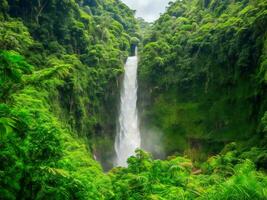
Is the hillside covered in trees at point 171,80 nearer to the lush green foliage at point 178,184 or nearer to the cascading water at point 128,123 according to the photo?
the cascading water at point 128,123

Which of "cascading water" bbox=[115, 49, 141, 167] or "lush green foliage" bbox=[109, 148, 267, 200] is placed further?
"cascading water" bbox=[115, 49, 141, 167]

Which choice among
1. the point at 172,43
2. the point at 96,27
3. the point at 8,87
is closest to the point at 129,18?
the point at 96,27

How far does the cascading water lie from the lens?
41.8m

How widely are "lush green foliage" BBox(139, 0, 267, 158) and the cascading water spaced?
1.88 m

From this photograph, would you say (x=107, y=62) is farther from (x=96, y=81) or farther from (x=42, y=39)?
(x=42, y=39)

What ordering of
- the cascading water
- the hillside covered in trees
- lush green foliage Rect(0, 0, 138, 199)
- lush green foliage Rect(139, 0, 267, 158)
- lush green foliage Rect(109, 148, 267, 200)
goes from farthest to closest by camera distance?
the cascading water < lush green foliage Rect(139, 0, 267, 158) < the hillside covered in trees < lush green foliage Rect(0, 0, 138, 199) < lush green foliage Rect(109, 148, 267, 200)

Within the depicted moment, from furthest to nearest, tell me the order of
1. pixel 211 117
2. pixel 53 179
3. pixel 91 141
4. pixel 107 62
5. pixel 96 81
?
pixel 107 62
pixel 96 81
pixel 91 141
pixel 211 117
pixel 53 179

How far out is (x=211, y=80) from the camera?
123 feet

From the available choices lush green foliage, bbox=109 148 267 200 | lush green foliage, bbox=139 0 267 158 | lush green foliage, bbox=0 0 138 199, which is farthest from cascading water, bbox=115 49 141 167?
lush green foliage, bbox=109 148 267 200

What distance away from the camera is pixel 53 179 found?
7.99 metres

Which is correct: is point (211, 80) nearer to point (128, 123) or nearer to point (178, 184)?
point (128, 123)

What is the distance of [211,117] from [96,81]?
14.2 meters

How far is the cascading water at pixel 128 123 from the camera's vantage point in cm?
4178

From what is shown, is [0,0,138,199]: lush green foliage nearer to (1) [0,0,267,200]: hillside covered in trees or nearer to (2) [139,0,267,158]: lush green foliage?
(1) [0,0,267,200]: hillside covered in trees
